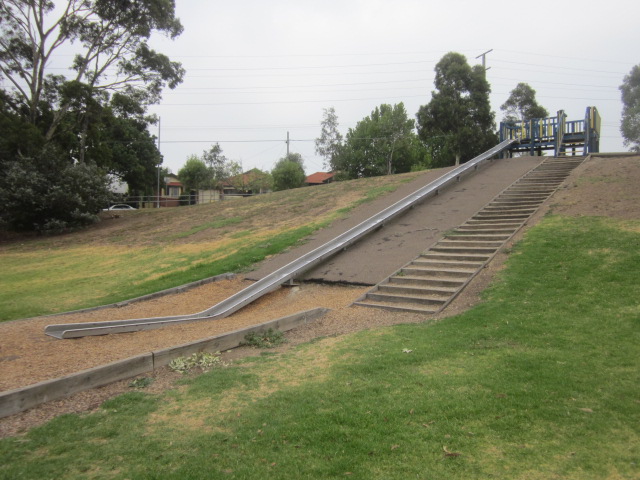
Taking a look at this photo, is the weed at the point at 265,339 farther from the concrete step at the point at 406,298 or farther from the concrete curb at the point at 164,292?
Answer: the concrete curb at the point at 164,292

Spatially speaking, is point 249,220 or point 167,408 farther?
point 249,220

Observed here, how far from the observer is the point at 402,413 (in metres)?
4.40

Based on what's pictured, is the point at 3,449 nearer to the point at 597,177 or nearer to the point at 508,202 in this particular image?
the point at 508,202

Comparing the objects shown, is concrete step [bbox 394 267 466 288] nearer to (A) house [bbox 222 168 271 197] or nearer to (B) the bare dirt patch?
(B) the bare dirt patch

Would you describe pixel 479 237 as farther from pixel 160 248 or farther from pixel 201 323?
pixel 160 248

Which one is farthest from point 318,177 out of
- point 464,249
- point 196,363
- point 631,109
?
point 196,363

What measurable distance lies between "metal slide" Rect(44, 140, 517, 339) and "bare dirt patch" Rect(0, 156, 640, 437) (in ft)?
0.75

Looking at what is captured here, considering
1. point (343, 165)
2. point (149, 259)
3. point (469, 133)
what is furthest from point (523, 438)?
point (343, 165)

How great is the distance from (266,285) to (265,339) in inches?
130

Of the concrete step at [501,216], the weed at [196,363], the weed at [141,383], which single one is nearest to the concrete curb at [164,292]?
the weed at [196,363]

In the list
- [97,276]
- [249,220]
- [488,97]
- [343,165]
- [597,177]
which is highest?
[488,97]

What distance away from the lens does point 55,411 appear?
4691 mm

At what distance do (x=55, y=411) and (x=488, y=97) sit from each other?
36428 mm

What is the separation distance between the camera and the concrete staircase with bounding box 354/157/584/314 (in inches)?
350
